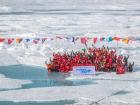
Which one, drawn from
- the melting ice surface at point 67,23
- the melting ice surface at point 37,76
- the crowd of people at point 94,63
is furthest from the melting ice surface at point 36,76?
the melting ice surface at point 67,23

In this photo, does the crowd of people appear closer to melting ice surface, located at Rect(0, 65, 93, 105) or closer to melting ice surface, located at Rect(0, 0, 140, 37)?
melting ice surface, located at Rect(0, 65, 93, 105)

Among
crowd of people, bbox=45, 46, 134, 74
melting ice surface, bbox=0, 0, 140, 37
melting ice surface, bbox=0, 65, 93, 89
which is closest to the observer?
→ melting ice surface, bbox=0, 65, 93, 89

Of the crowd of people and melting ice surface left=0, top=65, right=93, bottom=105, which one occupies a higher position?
the crowd of people

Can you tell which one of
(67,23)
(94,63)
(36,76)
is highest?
(67,23)

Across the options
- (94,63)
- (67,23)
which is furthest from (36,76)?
(67,23)

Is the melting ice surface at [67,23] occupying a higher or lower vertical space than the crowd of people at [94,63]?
higher

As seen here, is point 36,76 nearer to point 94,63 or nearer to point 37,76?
point 37,76

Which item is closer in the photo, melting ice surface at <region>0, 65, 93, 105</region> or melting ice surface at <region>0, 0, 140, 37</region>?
melting ice surface at <region>0, 65, 93, 105</region>

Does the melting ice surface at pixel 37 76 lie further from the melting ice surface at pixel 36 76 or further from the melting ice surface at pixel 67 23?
the melting ice surface at pixel 67 23

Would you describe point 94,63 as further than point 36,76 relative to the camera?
Yes

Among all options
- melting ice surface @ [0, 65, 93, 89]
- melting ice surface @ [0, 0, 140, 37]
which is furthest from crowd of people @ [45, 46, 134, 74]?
melting ice surface @ [0, 0, 140, 37]

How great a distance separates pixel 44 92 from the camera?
32.8 ft

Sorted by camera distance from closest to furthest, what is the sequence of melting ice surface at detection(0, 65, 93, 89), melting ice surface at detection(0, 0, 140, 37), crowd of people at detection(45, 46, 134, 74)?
melting ice surface at detection(0, 65, 93, 89) < crowd of people at detection(45, 46, 134, 74) < melting ice surface at detection(0, 0, 140, 37)

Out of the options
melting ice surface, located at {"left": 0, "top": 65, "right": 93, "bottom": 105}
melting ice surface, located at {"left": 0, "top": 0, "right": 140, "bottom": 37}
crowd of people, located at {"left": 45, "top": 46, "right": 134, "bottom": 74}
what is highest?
melting ice surface, located at {"left": 0, "top": 0, "right": 140, "bottom": 37}
